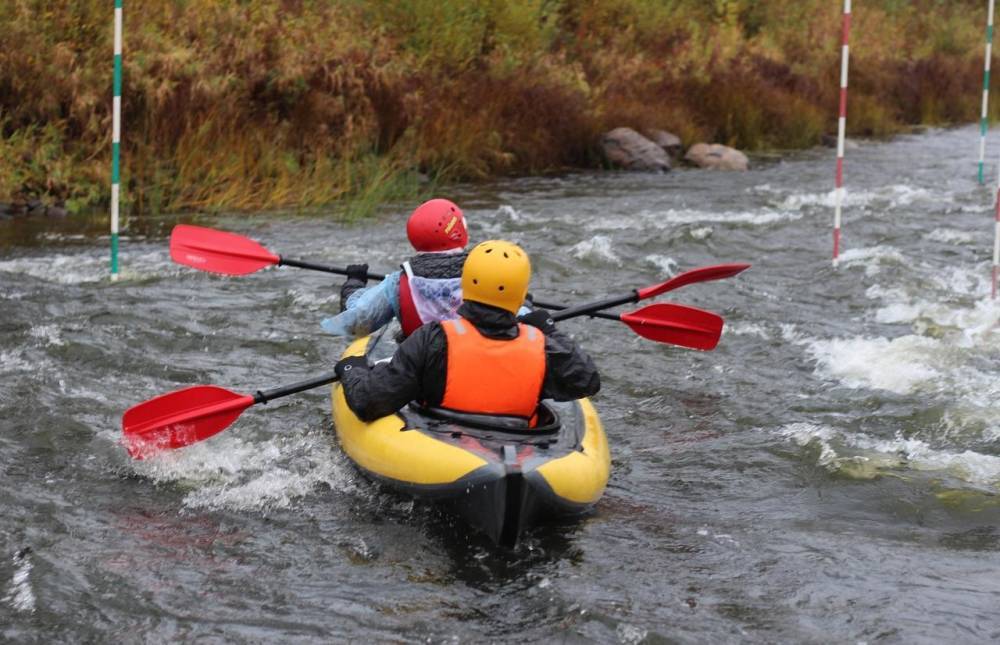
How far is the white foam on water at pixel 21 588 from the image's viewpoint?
3873 mm

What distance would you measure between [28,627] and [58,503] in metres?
1.09

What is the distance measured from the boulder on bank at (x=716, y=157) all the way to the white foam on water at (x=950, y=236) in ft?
14.2

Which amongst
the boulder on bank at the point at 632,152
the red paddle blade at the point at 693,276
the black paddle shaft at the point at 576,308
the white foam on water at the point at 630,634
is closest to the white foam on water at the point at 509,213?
the boulder on bank at the point at 632,152

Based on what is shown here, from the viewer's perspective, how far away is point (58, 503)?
4785 millimetres

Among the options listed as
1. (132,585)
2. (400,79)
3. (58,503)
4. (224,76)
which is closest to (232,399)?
(58,503)

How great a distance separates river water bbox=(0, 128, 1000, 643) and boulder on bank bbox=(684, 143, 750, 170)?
17.7 feet

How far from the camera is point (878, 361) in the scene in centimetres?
694

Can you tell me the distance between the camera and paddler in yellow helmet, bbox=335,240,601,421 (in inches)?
176

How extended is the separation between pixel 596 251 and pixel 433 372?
5297 mm

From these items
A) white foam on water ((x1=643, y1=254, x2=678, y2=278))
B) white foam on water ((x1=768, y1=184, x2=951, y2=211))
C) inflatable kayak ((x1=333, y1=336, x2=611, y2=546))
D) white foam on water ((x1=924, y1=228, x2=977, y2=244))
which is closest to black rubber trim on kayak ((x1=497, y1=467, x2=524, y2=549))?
inflatable kayak ((x1=333, y1=336, x2=611, y2=546))

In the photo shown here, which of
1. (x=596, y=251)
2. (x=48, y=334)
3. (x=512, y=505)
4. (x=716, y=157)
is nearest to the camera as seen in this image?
(x=512, y=505)

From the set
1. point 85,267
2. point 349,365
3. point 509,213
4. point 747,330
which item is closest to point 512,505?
point 349,365

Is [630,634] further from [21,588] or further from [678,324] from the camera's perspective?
[678,324]

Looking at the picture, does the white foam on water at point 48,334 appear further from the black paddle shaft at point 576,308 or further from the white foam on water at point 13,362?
the black paddle shaft at point 576,308
